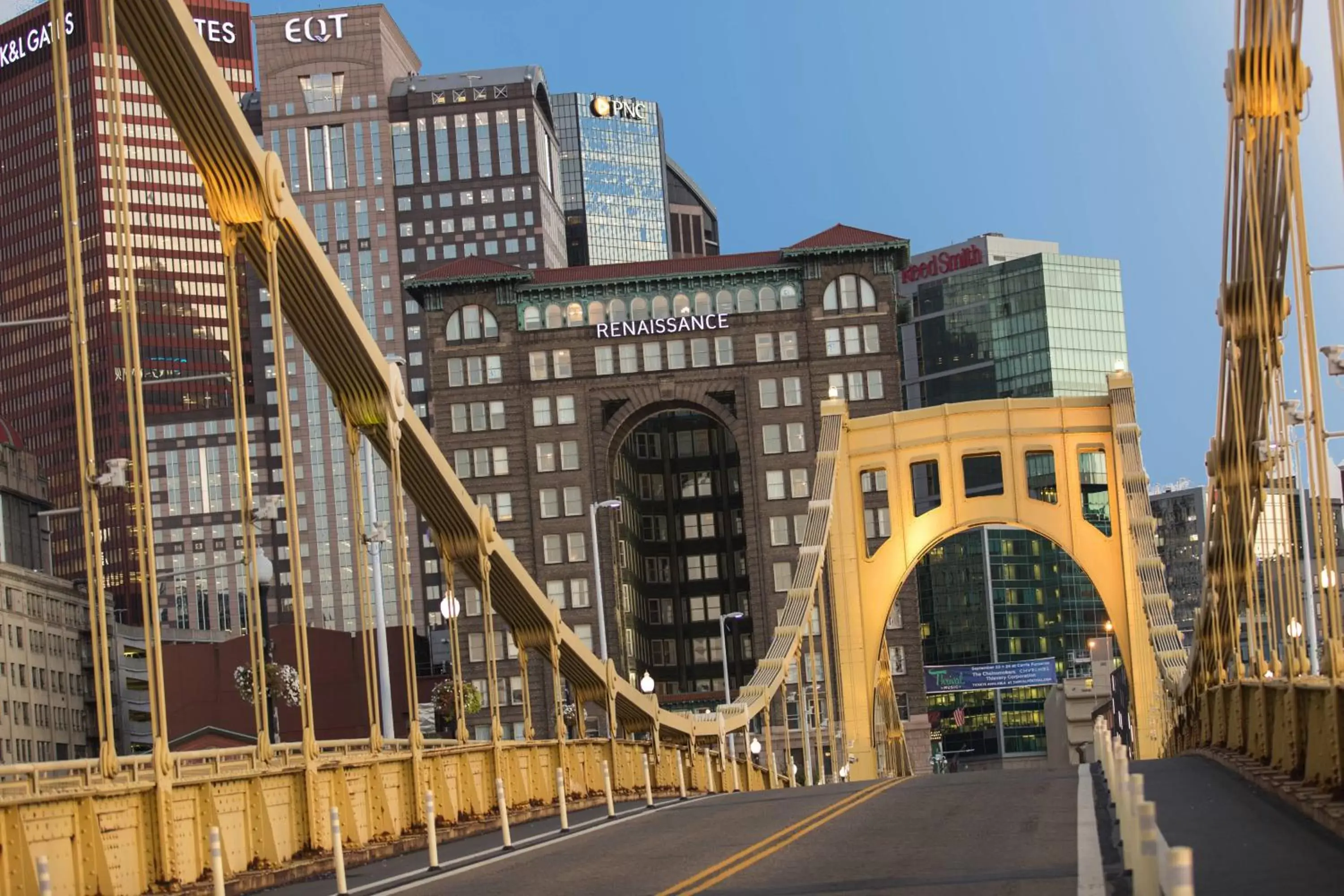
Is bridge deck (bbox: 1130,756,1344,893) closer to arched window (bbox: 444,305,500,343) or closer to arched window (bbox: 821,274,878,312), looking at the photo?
arched window (bbox: 821,274,878,312)

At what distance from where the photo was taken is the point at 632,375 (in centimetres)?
14188

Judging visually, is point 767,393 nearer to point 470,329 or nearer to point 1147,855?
point 470,329

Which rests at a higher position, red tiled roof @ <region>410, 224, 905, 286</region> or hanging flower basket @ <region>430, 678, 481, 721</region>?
red tiled roof @ <region>410, 224, 905, 286</region>

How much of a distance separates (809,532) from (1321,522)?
53.3m

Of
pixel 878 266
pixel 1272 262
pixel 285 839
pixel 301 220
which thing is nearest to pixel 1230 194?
pixel 1272 262

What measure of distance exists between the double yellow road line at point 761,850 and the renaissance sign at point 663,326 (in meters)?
109

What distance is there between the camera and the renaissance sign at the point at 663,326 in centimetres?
14225

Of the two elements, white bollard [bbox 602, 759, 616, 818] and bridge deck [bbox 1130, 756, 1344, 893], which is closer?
bridge deck [bbox 1130, 756, 1344, 893]

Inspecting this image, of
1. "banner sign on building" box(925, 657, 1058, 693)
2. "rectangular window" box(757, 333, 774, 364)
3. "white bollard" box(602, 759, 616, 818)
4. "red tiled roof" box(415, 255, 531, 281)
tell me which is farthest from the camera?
"banner sign on building" box(925, 657, 1058, 693)

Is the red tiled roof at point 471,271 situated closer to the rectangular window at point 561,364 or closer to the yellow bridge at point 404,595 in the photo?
the rectangular window at point 561,364

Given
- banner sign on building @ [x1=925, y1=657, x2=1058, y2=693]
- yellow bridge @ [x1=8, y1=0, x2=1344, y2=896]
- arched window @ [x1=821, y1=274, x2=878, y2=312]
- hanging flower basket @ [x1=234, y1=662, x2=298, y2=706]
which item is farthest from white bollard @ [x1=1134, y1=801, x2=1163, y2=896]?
banner sign on building @ [x1=925, y1=657, x2=1058, y2=693]

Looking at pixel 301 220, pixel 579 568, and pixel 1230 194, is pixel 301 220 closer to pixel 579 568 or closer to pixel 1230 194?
pixel 1230 194

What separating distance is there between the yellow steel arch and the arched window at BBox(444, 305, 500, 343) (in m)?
65.5

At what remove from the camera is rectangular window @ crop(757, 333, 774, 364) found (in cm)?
14175
